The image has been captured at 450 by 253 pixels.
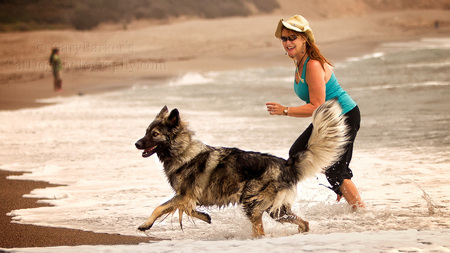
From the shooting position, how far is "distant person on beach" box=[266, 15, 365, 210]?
498 cm

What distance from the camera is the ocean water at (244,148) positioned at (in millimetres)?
5161

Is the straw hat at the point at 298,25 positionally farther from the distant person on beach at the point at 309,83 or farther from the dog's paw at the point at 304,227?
the dog's paw at the point at 304,227

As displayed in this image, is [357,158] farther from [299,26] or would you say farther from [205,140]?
[299,26]

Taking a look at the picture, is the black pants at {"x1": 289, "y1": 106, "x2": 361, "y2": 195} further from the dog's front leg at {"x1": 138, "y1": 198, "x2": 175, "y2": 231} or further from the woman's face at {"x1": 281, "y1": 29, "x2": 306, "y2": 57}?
the dog's front leg at {"x1": 138, "y1": 198, "x2": 175, "y2": 231}

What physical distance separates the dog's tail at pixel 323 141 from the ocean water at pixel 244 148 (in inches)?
17.8

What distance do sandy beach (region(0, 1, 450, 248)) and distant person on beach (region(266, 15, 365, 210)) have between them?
158 cm

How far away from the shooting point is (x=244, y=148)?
978 cm

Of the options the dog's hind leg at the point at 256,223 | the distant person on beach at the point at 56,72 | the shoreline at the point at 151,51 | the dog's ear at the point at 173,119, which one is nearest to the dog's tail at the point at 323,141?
the dog's hind leg at the point at 256,223

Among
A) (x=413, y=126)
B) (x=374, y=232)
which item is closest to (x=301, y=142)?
(x=374, y=232)

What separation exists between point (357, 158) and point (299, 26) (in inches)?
159

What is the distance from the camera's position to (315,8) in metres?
80.9

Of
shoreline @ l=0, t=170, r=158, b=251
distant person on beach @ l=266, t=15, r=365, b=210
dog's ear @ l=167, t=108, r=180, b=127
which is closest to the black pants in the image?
distant person on beach @ l=266, t=15, r=365, b=210

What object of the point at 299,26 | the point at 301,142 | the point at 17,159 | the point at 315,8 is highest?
the point at 315,8

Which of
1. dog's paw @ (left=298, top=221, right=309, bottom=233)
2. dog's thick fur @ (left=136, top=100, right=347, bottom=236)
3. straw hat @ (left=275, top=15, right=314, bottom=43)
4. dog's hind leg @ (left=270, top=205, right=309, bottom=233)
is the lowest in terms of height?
dog's paw @ (left=298, top=221, right=309, bottom=233)
